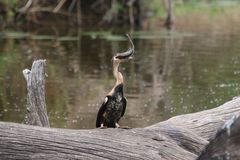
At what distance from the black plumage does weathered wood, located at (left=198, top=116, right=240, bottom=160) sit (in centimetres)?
184

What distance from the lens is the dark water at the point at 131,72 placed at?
46.8 feet

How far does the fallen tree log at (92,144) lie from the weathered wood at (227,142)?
63 cm

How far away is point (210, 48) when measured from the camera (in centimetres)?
2531

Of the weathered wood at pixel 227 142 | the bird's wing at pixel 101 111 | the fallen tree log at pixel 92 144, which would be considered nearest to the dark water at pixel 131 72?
the bird's wing at pixel 101 111

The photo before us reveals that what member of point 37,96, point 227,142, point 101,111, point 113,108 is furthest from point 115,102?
point 227,142

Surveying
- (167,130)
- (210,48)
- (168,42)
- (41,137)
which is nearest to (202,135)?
(167,130)

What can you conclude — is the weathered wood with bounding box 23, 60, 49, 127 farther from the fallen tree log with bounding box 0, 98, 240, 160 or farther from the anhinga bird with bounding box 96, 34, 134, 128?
the fallen tree log with bounding box 0, 98, 240, 160

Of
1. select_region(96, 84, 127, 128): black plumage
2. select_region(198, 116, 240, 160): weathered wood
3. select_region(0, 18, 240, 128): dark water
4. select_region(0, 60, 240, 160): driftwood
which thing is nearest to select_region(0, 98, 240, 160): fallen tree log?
select_region(0, 60, 240, 160): driftwood

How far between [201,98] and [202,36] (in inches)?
563

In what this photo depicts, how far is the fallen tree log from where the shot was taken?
6070 mm

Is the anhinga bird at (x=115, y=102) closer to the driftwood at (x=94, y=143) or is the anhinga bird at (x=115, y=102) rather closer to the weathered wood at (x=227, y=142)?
the driftwood at (x=94, y=143)

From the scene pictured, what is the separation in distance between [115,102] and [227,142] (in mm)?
2025

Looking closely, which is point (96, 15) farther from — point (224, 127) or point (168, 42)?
point (224, 127)

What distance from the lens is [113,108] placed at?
23.0 feet
